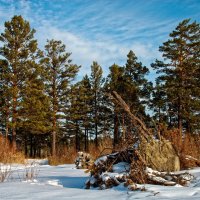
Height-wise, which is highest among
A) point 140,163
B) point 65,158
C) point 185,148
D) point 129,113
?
point 129,113

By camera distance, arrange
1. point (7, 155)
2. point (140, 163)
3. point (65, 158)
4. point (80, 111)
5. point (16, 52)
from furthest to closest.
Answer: point (80, 111) → point (16, 52) → point (65, 158) → point (7, 155) → point (140, 163)

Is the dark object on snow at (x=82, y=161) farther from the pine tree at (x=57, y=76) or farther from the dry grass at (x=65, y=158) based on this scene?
the pine tree at (x=57, y=76)

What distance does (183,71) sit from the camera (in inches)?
1104

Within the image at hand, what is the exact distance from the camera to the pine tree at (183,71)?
27203 millimetres

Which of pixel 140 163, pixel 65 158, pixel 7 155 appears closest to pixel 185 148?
pixel 140 163

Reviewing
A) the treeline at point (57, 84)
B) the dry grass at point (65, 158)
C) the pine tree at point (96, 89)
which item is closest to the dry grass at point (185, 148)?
the dry grass at point (65, 158)

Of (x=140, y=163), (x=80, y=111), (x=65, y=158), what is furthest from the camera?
(x=80, y=111)

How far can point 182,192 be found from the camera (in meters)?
3.74

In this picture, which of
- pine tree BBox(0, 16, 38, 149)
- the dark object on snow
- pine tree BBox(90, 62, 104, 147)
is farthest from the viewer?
pine tree BBox(90, 62, 104, 147)

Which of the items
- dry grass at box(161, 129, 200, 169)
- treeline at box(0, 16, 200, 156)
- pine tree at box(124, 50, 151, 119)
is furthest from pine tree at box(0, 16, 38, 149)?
dry grass at box(161, 129, 200, 169)

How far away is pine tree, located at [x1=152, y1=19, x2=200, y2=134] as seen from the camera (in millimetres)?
27203

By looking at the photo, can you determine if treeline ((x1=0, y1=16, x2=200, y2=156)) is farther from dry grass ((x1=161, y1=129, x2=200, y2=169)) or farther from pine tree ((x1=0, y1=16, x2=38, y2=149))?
dry grass ((x1=161, y1=129, x2=200, y2=169))

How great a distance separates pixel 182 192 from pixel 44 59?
86.1 ft

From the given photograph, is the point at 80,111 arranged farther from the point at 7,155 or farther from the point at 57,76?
the point at 7,155
